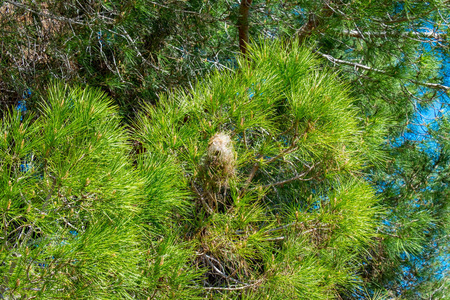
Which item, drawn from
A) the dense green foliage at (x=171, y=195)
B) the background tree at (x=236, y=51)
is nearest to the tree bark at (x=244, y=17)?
the background tree at (x=236, y=51)

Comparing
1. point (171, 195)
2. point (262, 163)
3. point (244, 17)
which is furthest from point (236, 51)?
point (171, 195)

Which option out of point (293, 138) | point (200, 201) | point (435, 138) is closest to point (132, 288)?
point (200, 201)

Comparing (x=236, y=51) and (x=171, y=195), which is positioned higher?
(x=171, y=195)

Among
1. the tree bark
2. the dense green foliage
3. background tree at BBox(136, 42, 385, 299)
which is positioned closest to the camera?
the dense green foliage

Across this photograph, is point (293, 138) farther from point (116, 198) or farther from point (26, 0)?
point (26, 0)

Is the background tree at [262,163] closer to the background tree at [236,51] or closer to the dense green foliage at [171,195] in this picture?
the dense green foliage at [171,195]

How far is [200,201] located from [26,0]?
4.56ft

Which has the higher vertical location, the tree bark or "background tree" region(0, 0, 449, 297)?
the tree bark

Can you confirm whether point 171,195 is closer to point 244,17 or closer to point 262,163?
point 262,163

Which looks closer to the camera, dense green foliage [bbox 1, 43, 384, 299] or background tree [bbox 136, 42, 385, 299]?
dense green foliage [bbox 1, 43, 384, 299]

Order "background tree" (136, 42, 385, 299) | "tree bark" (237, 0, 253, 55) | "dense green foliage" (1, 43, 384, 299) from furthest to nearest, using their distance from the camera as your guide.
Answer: "tree bark" (237, 0, 253, 55) < "background tree" (136, 42, 385, 299) < "dense green foliage" (1, 43, 384, 299)

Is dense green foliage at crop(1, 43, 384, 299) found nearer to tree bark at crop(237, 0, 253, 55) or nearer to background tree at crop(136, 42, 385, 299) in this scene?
background tree at crop(136, 42, 385, 299)

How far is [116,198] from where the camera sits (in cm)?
109

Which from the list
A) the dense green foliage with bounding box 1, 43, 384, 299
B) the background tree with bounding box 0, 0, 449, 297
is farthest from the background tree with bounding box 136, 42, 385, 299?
the background tree with bounding box 0, 0, 449, 297
